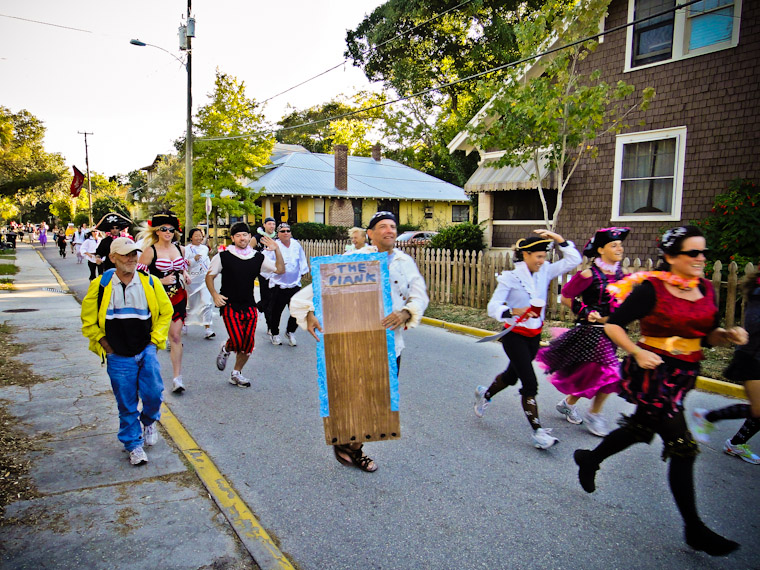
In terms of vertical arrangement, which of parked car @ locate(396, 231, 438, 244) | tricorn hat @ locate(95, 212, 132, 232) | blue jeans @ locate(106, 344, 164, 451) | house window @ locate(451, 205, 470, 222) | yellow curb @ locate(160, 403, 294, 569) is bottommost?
yellow curb @ locate(160, 403, 294, 569)

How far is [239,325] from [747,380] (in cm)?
476

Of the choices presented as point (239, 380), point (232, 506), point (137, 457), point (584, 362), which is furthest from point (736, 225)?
point (137, 457)

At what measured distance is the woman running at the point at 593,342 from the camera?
477cm

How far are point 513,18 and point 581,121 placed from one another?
18743mm

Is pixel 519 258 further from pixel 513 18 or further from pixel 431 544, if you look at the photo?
pixel 513 18

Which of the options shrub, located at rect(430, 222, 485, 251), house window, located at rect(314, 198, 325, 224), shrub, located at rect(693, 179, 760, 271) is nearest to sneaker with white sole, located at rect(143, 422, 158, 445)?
shrub, located at rect(693, 179, 760, 271)

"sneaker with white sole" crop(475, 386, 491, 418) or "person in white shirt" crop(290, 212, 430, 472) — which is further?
"sneaker with white sole" crop(475, 386, 491, 418)

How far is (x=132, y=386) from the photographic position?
13.9 feet

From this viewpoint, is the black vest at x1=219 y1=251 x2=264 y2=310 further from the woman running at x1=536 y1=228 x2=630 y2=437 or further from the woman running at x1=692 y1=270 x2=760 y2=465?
the woman running at x1=692 y1=270 x2=760 y2=465

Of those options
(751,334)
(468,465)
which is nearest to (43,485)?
(468,465)

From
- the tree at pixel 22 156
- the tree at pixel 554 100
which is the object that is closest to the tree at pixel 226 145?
the tree at pixel 22 156

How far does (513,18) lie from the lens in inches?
1075

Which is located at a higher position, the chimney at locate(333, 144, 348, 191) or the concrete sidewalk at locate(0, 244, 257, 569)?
the chimney at locate(333, 144, 348, 191)

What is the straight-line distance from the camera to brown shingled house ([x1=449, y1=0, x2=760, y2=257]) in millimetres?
11398
